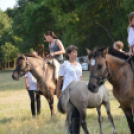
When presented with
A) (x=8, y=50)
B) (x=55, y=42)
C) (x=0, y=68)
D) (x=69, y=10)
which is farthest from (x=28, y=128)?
(x=0, y=68)

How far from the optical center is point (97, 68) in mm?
4539

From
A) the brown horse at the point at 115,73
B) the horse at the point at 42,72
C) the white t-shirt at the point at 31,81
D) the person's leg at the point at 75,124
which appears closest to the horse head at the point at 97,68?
the brown horse at the point at 115,73

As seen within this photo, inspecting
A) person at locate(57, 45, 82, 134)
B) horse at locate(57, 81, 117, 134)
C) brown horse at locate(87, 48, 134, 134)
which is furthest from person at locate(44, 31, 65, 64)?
brown horse at locate(87, 48, 134, 134)

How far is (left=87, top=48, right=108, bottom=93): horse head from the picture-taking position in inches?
175

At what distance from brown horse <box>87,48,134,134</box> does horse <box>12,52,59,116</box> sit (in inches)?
124

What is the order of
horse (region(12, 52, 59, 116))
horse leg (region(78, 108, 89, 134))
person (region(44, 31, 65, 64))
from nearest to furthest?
1. horse leg (region(78, 108, 89, 134))
2. person (region(44, 31, 65, 64))
3. horse (region(12, 52, 59, 116))

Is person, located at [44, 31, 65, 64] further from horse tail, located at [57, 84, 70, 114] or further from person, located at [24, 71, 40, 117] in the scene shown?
horse tail, located at [57, 84, 70, 114]

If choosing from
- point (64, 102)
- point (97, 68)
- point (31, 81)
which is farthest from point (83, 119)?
point (31, 81)

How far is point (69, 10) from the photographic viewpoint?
3516 cm

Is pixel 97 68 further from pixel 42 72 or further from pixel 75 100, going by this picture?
pixel 42 72

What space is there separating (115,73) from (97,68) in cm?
49

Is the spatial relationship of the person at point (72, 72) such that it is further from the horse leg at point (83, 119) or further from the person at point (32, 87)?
the person at point (32, 87)

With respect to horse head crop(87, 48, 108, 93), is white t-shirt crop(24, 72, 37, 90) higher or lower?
lower

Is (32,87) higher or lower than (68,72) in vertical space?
lower
